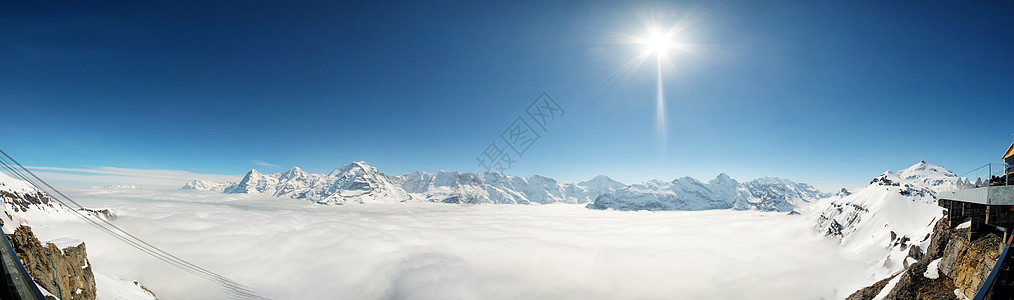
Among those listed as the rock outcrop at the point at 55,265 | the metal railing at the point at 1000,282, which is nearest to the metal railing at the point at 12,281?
the rock outcrop at the point at 55,265

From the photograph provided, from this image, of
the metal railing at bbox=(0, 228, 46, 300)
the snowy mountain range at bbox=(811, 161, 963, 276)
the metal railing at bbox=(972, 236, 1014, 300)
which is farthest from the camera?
the snowy mountain range at bbox=(811, 161, 963, 276)

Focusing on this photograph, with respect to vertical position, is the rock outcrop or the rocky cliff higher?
the rocky cliff

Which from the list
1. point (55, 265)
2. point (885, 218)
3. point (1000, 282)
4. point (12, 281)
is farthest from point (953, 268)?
point (885, 218)

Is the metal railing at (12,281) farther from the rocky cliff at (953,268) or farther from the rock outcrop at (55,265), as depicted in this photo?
the rocky cliff at (953,268)

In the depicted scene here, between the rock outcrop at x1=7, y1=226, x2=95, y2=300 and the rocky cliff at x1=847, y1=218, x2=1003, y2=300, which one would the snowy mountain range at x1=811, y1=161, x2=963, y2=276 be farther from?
the rock outcrop at x1=7, y1=226, x2=95, y2=300

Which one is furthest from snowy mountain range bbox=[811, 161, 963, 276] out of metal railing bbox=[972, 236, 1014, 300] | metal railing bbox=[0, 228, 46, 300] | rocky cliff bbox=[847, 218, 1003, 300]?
metal railing bbox=[0, 228, 46, 300]

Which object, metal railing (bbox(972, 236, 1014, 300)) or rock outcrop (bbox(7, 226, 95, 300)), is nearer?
metal railing (bbox(972, 236, 1014, 300))

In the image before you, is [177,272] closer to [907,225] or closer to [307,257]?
[307,257]
